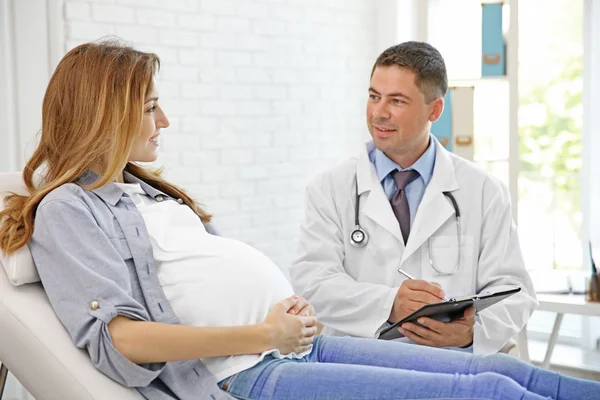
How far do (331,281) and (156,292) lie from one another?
0.76 m

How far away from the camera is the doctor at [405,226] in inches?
95.0

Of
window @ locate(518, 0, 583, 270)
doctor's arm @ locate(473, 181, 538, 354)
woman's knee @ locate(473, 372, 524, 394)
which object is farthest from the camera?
window @ locate(518, 0, 583, 270)

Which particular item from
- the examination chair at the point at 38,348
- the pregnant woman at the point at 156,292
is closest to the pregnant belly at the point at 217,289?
the pregnant woman at the point at 156,292

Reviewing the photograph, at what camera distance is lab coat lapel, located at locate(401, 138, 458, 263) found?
8.03ft

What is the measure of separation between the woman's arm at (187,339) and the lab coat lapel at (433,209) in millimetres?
793

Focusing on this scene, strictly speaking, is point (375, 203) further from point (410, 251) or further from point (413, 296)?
point (413, 296)

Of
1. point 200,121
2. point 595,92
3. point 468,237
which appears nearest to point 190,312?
point 468,237

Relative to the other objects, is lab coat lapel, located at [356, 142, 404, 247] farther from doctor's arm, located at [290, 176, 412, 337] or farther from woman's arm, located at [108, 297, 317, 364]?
woman's arm, located at [108, 297, 317, 364]

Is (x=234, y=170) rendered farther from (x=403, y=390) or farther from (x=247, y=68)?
(x=403, y=390)

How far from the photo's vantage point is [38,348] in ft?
5.45

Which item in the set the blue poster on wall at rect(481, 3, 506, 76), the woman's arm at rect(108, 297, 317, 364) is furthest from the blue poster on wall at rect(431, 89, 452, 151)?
the woman's arm at rect(108, 297, 317, 364)

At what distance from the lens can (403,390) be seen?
1644 millimetres

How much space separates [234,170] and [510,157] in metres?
1.35

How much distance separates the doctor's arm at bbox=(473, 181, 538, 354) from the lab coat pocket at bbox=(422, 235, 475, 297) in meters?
0.05
